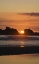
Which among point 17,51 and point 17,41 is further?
point 17,41

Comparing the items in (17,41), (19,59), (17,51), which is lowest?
(19,59)

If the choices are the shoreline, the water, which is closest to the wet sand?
the shoreline

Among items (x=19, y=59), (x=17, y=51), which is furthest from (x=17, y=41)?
(x=19, y=59)

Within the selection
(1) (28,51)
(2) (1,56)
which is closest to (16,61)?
(2) (1,56)

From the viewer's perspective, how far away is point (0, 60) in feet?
21.9

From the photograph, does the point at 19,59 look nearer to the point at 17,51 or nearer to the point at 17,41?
the point at 17,51

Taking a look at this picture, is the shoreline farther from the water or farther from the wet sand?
the water

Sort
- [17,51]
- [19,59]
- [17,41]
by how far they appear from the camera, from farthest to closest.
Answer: [17,41]
[17,51]
[19,59]

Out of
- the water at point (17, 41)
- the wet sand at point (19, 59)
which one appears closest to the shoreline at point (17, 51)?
the wet sand at point (19, 59)

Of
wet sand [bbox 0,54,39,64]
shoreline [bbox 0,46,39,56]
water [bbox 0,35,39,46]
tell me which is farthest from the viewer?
water [bbox 0,35,39,46]

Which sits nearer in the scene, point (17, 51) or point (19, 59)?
point (19, 59)

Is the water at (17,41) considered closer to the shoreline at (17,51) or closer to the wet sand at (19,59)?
the shoreline at (17,51)

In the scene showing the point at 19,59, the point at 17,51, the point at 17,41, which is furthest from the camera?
the point at 17,41

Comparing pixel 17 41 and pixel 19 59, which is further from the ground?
pixel 17 41
